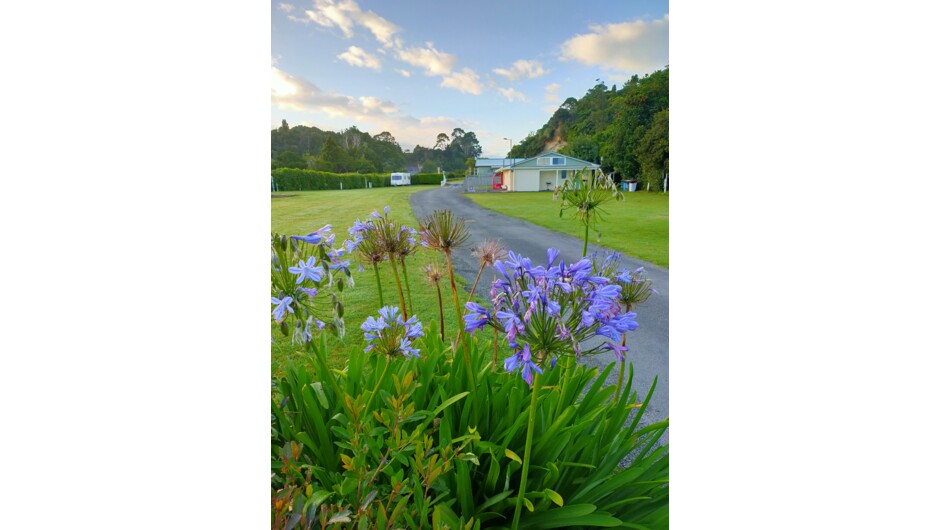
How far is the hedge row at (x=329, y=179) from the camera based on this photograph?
1634 millimetres

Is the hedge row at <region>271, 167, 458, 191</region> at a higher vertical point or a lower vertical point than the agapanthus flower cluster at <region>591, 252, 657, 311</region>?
higher

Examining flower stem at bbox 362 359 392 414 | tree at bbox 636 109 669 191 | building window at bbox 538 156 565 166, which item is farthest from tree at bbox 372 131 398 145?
tree at bbox 636 109 669 191

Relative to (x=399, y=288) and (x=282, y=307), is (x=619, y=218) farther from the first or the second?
(x=282, y=307)

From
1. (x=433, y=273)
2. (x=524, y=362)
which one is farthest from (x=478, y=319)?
(x=433, y=273)

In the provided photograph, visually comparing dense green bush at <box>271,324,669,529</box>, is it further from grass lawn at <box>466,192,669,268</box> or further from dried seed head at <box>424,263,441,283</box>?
grass lawn at <box>466,192,669,268</box>

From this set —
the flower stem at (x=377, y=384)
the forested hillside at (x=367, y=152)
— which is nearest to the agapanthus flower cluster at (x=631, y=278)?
the forested hillside at (x=367, y=152)

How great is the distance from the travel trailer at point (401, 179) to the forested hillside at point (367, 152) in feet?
0.08

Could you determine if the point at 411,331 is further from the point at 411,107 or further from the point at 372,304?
the point at 411,107

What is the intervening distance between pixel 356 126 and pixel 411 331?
735 mm

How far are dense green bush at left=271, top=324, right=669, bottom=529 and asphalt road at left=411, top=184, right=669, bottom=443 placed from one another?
0.11 meters

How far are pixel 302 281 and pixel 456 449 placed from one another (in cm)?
62

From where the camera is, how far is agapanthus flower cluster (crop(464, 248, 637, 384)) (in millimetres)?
1030

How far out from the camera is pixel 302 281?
1.35 m
